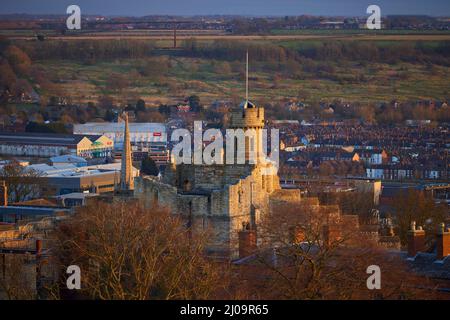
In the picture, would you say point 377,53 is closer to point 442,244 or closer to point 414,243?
point 414,243

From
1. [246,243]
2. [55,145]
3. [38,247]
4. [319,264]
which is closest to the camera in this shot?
[319,264]

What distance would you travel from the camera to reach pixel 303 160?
113000 millimetres

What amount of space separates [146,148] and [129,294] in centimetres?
8362

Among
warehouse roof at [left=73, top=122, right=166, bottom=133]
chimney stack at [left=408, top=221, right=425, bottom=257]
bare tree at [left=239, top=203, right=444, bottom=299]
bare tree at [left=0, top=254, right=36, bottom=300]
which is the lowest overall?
warehouse roof at [left=73, top=122, right=166, bottom=133]

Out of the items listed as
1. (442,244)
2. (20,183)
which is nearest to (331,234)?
(442,244)

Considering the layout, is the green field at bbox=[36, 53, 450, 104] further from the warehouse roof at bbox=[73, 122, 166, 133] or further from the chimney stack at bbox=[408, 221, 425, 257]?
the chimney stack at bbox=[408, 221, 425, 257]

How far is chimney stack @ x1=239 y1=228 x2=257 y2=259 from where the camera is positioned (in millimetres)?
42469

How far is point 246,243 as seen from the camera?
4284cm

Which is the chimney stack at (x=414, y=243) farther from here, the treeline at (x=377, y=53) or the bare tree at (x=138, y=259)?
the treeline at (x=377, y=53)

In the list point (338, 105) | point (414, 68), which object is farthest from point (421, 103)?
point (414, 68)

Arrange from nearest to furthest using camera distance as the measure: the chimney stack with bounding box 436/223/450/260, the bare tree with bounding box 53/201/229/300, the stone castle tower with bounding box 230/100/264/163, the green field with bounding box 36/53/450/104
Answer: the bare tree with bounding box 53/201/229/300, the chimney stack with bounding box 436/223/450/260, the stone castle tower with bounding box 230/100/264/163, the green field with bounding box 36/53/450/104

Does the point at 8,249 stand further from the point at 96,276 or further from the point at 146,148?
the point at 146,148

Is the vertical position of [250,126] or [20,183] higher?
[250,126]

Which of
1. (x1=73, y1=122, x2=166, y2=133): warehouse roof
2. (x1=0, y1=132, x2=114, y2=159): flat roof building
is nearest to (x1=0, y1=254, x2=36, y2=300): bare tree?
(x1=0, y1=132, x2=114, y2=159): flat roof building
